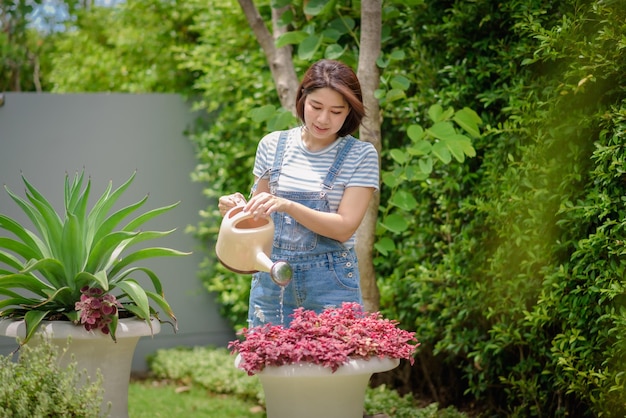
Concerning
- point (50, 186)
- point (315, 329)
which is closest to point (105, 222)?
point (315, 329)

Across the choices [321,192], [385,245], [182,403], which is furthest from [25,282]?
[182,403]

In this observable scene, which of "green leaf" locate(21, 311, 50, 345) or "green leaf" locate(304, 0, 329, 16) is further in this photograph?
"green leaf" locate(304, 0, 329, 16)

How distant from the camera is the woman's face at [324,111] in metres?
2.90

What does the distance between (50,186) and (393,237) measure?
2524 mm

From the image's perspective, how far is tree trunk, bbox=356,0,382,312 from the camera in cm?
394

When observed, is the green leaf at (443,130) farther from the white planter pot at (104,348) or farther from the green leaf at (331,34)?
the white planter pot at (104,348)

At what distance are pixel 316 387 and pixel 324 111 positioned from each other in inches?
36.6

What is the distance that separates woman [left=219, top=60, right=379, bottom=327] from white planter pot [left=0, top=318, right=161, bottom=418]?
→ 500 mm

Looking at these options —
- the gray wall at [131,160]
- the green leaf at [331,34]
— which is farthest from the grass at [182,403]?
the green leaf at [331,34]

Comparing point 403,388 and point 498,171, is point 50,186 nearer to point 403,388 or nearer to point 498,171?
point 403,388

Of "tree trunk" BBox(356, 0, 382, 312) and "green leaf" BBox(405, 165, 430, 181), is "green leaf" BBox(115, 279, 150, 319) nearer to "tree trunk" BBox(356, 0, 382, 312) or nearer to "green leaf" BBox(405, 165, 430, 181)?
"tree trunk" BBox(356, 0, 382, 312)

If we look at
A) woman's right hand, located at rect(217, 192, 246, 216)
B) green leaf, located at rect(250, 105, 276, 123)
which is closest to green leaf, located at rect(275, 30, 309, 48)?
green leaf, located at rect(250, 105, 276, 123)

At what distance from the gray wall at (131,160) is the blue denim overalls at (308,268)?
126 inches

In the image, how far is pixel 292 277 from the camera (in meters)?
2.97
